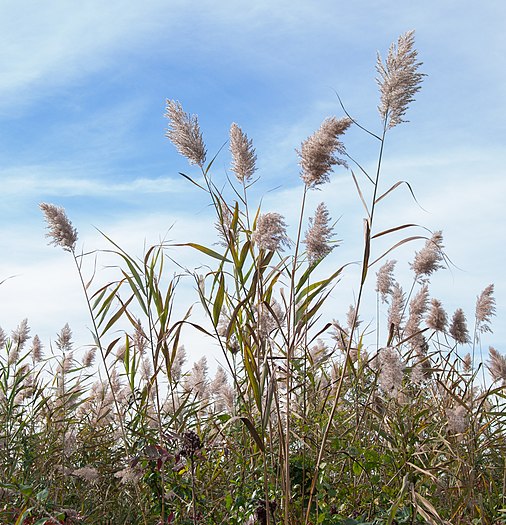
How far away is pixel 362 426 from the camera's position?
3432mm

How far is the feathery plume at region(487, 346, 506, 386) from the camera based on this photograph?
13.1ft

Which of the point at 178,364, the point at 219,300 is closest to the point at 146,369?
the point at 178,364

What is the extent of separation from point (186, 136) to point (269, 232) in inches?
24.1

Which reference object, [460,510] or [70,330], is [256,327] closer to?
[460,510]

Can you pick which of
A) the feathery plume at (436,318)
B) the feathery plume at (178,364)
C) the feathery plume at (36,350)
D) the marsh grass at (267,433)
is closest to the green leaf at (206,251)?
the marsh grass at (267,433)

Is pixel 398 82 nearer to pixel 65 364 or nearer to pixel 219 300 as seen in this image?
pixel 219 300

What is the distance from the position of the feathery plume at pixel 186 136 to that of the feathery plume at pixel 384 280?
2.48 metres

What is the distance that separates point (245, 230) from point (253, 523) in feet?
3.83

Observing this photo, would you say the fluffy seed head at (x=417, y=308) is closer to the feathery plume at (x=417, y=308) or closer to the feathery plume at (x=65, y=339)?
the feathery plume at (x=417, y=308)

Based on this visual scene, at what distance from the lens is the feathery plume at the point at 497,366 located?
3979 mm

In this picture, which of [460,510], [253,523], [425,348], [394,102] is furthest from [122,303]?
[425,348]

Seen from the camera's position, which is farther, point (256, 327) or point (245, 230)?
point (245, 230)

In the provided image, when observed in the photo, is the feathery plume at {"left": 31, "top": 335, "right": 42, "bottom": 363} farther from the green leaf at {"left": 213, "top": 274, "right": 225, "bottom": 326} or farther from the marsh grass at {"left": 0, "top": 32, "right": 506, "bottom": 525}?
the green leaf at {"left": 213, "top": 274, "right": 225, "bottom": 326}

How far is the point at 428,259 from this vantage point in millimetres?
4902
